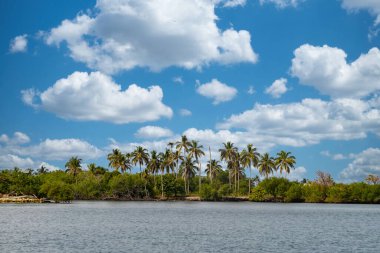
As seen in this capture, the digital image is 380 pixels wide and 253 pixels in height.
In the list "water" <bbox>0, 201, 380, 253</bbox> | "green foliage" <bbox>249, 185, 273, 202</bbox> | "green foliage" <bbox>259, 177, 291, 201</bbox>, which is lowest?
"water" <bbox>0, 201, 380, 253</bbox>

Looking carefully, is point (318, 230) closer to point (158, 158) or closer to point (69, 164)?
point (158, 158)

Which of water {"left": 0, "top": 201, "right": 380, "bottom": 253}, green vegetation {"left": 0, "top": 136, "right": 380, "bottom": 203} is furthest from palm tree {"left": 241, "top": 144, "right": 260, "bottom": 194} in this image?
water {"left": 0, "top": 201, "right": 380, "bottom": 253}

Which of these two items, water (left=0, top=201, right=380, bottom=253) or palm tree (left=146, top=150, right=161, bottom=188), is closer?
water (left=0, top=201, right=380, bottom=253)

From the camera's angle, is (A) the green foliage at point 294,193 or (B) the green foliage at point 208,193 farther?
(B) the green foliage at point 208,193

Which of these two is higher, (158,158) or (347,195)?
(158,158)

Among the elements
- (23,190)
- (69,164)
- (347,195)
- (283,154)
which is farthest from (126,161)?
(347,195)

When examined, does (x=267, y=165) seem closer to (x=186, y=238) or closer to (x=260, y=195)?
(x=260, y=195)

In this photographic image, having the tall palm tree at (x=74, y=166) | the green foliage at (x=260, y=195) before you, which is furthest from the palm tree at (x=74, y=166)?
the green foliage at (x=260, y=195)

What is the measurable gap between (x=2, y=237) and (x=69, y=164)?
137347 mm

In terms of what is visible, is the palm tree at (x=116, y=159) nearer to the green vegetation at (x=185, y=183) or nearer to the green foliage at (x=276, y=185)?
the green vegetation at (x=185, y=183)

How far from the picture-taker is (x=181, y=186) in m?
160

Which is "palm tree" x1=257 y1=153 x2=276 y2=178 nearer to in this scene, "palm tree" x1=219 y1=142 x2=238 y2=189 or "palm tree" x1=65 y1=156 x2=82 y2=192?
"palm tree" x1=219 y1=142 x2=238 y2=189

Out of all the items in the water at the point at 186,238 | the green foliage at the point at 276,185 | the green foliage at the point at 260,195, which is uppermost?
the green foliage at the point at 276,185

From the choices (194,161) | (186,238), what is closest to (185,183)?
(194,161)
